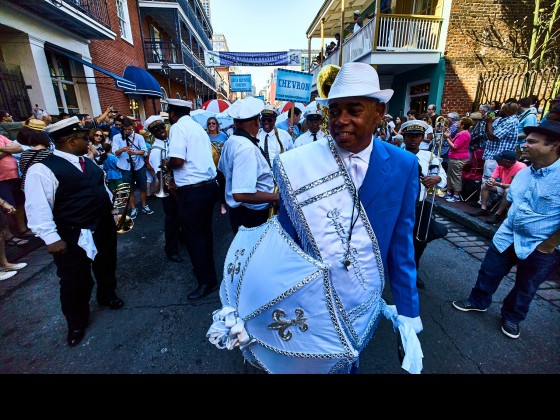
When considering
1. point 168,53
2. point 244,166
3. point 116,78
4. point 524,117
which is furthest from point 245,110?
point 168,53

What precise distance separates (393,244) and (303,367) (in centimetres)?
78

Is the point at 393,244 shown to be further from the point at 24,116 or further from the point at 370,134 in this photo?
the point at 24,116

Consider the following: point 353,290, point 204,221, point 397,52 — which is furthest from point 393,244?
point 397,52

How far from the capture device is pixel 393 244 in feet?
5.10

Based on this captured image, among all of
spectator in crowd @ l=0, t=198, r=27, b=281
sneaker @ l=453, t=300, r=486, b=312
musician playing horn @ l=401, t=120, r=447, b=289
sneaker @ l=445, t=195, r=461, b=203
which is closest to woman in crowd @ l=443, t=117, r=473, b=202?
sneaker @ l=445, t=195, r=461, b=203

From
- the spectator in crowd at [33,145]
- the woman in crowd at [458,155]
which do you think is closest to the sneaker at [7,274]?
the spectator in crowd at [33,145]

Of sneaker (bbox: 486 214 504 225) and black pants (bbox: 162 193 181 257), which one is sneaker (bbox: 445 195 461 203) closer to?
sneaker (bbox: 486 214 504 225)

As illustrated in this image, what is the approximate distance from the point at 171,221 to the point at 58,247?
1.95 meters

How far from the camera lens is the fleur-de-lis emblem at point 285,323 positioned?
1.20m

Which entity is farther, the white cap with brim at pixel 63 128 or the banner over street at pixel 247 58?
the banner over street at pixel 247 58

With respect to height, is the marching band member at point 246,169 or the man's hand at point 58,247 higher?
the marching band member at point 246,169

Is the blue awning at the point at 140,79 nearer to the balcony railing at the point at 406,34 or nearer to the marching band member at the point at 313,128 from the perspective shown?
the balcony railing at the point at 406,34

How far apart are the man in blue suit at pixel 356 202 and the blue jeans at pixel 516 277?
1898mm

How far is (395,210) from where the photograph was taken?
147 centimetres
